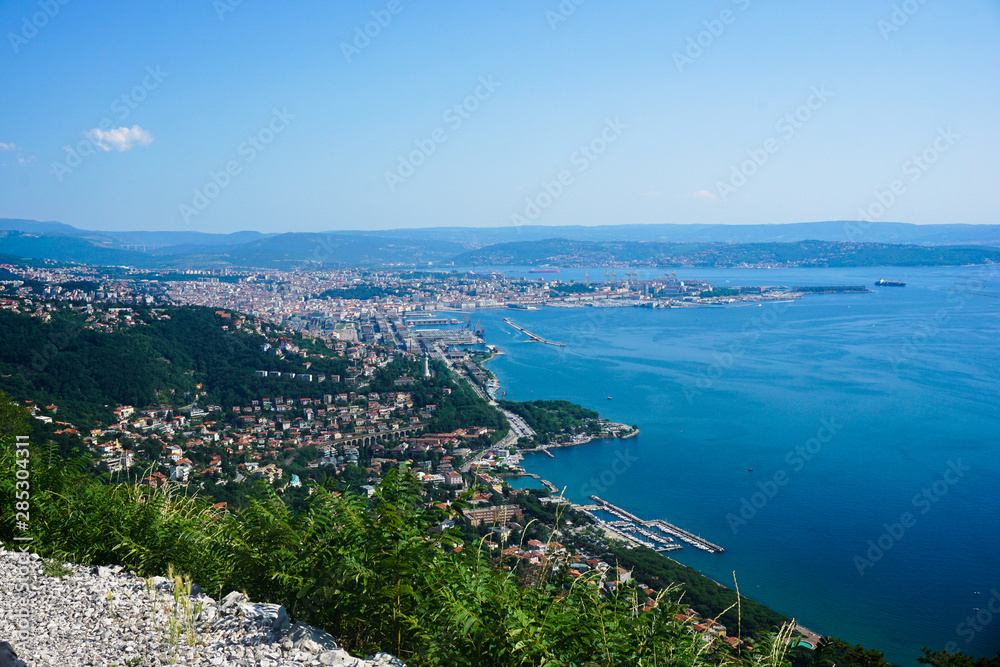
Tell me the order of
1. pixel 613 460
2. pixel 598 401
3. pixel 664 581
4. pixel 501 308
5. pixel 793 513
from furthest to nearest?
1. pixel 501 308
2. pixel 598 401
3. pixel 613 460
4. pixel 793 513
5. pixel 664 581

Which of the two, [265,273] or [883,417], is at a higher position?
[265,273]

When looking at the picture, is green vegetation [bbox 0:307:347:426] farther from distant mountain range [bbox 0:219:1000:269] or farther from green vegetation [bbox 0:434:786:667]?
distant mountain range [bbox 0:219:1000:269]

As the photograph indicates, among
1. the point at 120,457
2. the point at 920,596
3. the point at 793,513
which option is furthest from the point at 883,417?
the point at 120,457

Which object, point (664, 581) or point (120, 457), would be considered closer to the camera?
point (664, 581)

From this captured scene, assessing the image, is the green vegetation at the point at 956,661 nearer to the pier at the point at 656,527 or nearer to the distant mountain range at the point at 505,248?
the pier at the point at 656,527

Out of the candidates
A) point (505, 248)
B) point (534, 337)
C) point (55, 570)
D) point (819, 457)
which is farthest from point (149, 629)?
point (505, 248)

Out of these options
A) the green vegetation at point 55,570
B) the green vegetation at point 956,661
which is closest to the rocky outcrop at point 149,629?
the green vegetation at point 55,570

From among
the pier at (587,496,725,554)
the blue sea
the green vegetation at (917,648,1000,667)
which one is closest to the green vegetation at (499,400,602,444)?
the blue sea

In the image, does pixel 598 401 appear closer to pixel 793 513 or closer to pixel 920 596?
pixel 793 513
